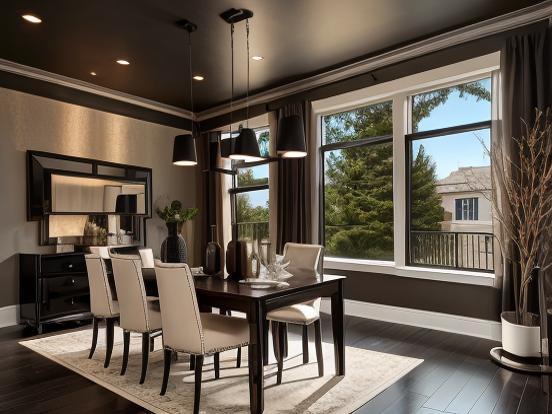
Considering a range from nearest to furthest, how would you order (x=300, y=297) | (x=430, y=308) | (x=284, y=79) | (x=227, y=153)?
1. (x=300, y=297)
2. (x=227, y=153)
3. (x=430, y=308)
4. (x=284, y=79)

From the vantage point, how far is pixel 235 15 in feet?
12.0

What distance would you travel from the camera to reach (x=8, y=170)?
4.75m

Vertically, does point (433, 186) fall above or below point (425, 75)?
below

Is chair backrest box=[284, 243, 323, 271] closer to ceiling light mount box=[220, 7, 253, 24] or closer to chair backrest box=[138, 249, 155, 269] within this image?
chair backrest box=[138, 249, 155, 269]

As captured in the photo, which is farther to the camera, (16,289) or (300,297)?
(16,289)

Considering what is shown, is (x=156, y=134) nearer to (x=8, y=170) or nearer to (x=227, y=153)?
(x=8, y=170)

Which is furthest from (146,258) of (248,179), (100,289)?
(248,179)

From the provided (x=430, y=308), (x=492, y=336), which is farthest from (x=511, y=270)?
(x=430, y=308)

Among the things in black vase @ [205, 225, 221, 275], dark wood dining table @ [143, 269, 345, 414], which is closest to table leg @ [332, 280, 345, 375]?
dark wood dining table @ [143, 269, 345, 414]

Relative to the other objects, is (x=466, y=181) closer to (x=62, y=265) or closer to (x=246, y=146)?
(x=246, y=146)

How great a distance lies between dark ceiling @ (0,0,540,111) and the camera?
11.6ft

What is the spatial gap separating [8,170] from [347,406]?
4.50m

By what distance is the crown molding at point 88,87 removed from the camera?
4.80 m

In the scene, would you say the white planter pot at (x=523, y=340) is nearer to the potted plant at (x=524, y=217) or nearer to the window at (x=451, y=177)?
the potted plant at (x=524, y=217)
